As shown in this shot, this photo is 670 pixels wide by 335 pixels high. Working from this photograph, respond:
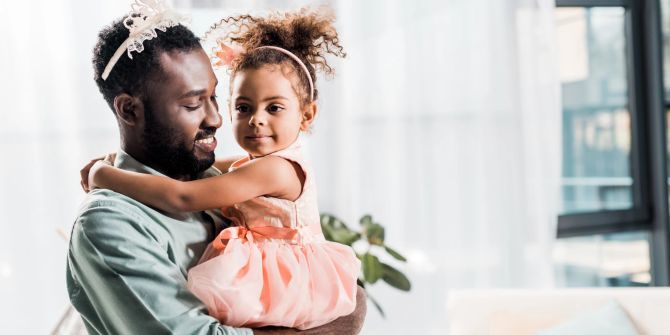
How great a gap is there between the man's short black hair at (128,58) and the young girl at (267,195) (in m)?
0.06

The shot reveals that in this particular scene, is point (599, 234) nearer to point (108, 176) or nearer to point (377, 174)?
point (377, 174)

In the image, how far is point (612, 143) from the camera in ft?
11.1

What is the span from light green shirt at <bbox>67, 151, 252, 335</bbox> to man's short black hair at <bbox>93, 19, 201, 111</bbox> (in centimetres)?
12

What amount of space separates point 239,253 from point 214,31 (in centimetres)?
27

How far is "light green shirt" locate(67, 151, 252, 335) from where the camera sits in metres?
0.70

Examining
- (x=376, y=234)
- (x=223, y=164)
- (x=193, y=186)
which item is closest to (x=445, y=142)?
(x=376, y=234)

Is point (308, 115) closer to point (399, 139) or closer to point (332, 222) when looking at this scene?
point (332, 222)

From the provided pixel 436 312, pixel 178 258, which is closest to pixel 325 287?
pixel 178 258

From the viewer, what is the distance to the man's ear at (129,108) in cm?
78

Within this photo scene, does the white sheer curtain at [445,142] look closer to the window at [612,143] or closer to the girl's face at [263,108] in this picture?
the window at [612,143]

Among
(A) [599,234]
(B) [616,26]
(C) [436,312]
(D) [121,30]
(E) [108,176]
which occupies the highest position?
(B) [616,26]

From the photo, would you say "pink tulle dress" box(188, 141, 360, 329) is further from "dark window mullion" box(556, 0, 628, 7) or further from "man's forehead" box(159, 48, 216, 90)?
"dark window mullion" box(556, 0, 628, 7)

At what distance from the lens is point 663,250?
10.9 ft

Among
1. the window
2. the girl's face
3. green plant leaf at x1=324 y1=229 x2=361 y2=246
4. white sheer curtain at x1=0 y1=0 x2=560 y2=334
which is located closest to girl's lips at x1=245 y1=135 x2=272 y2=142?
the girl's face
